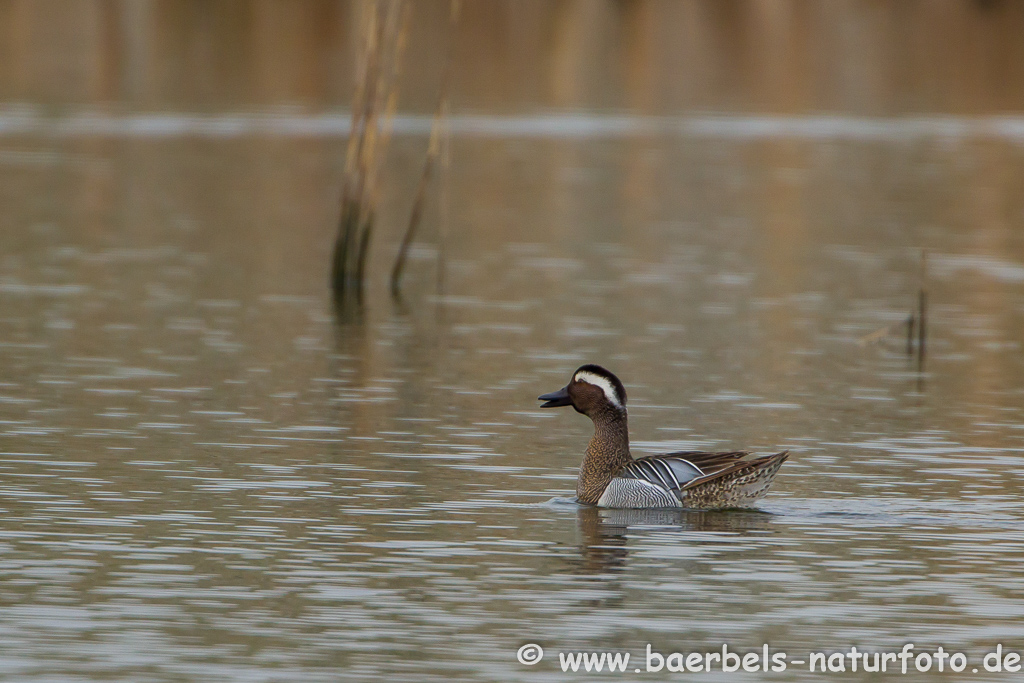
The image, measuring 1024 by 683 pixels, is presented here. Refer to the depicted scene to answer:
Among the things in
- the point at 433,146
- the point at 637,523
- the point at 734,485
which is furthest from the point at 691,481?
the point at 433,146

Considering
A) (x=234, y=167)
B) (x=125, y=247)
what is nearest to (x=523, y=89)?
(x=234, y=167)

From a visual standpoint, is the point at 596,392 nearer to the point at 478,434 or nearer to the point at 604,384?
the point at 604,384

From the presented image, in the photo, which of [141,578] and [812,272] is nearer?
[141,578]

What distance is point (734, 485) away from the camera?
51.9ft

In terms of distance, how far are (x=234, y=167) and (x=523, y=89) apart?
29.4 metres

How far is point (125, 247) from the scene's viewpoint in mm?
34812

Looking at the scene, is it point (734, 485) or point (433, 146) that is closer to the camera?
point (734, 485)

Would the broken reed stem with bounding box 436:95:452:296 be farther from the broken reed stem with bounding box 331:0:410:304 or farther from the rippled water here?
the broken reed stem with bounding box 331:0:410:304

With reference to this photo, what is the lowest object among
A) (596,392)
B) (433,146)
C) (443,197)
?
(596,392)

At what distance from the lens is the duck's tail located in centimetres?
1566

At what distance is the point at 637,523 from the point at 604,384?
4.67ft

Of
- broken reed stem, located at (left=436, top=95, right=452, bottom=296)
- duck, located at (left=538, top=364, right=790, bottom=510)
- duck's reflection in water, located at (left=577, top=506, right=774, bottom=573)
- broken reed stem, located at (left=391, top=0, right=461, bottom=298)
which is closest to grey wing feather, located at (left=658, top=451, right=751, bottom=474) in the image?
duck, located at (left=538, top=364, right=790, bottom=510)

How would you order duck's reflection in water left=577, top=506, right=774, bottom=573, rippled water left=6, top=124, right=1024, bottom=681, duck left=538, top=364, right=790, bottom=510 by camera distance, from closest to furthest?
1. rippled water left=6, top=124, right=1024, bottom=681
2. duck's reflection in water left=577, top=506, right=774, bottom=573
3. duck left=538, top=364, right=790, bottom=510

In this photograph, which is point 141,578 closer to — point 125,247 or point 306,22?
point 125,247
